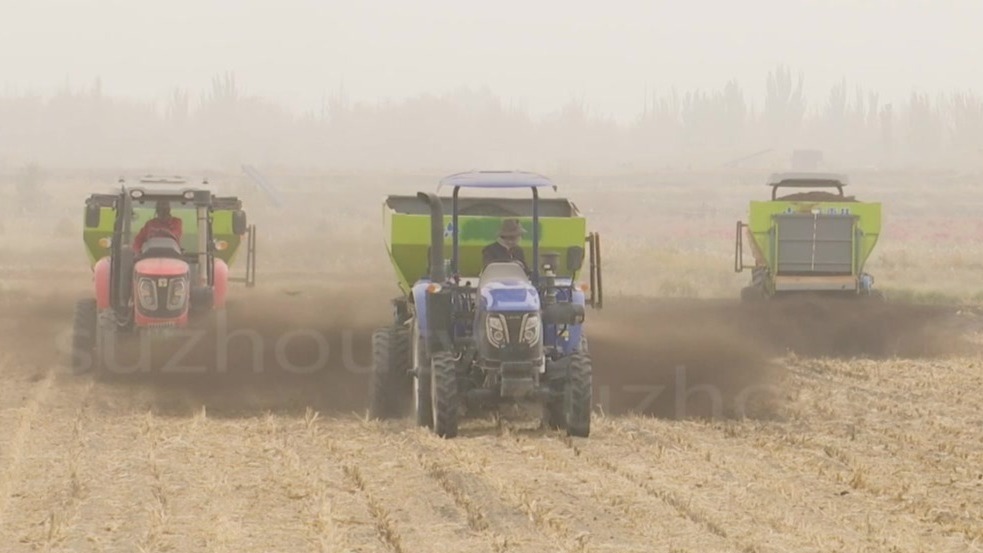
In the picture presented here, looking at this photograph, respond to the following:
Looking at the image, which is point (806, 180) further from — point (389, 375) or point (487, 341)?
point (487, 341)

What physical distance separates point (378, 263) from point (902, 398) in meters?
22.4

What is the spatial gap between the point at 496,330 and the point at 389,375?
2075 mm

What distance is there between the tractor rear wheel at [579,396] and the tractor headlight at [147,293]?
17.4 feet

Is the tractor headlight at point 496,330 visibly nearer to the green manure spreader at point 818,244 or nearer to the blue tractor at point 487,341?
the blue tractor at point 487,341

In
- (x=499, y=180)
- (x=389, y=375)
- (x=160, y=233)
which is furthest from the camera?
(x=160, y=233)

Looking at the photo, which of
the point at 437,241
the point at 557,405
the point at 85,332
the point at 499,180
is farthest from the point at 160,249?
the point at 557,405

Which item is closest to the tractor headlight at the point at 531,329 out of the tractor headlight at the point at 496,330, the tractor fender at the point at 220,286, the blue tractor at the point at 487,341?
the blue tractor at the point at 487,341

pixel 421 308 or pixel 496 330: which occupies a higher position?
pixel 421 308

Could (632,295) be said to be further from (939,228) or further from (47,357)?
(939,228)

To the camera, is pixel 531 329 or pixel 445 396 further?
pixel 445 396

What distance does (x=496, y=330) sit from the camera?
37.9ft

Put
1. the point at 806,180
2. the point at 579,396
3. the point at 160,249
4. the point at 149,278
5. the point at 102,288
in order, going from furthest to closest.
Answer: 1. the point at 806,180
2. the point at 102,288
3. the point at 160,249
4. the point at 149,278
5. the point at 579,396

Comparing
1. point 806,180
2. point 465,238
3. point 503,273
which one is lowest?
point 503,273

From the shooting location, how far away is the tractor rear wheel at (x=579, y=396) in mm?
11820
